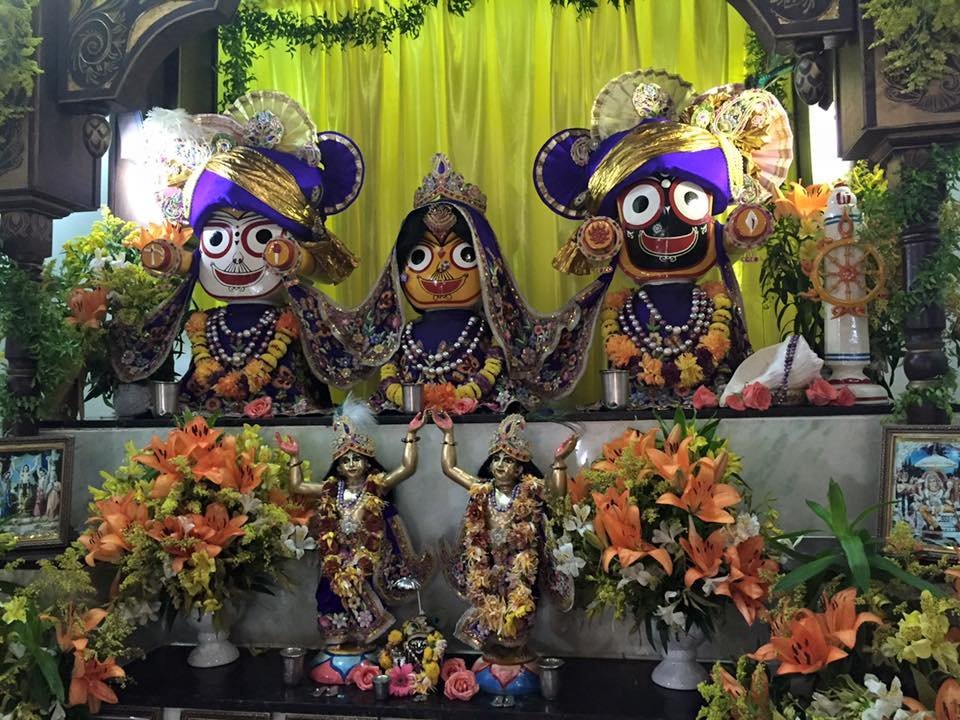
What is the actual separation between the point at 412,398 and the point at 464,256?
628mm

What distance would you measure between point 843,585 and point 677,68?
2.47m

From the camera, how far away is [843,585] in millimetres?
1930

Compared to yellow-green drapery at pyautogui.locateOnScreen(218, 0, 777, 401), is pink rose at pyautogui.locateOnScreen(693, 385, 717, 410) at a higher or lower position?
lower

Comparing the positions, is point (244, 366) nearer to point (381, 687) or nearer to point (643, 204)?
point (381, 687)

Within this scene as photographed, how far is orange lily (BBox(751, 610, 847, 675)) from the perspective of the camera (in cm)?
178

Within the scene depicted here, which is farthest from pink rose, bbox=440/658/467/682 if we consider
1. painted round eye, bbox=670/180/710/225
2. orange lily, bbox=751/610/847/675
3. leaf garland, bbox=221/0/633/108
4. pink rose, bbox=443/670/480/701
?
leaf garland, bbox=221/0/633/108

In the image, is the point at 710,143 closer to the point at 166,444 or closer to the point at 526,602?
the point at 526,602

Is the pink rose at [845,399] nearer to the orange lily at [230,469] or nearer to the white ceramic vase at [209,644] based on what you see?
the orange lily at [230,469]

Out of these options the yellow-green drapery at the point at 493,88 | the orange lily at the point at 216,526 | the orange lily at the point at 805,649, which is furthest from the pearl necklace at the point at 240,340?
the orange lily at the point at 805,649

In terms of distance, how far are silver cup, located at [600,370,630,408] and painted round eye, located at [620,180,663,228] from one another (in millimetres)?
563

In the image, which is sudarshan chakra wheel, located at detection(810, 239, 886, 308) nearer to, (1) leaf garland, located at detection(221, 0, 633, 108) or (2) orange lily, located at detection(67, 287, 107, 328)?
(1) leaf garland, located at detection(221, 0, 633, 108)

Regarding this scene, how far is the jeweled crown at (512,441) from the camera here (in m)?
2.40

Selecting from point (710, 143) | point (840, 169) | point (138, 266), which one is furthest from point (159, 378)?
point (840, 169)


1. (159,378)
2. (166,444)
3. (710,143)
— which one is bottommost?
(166,444)
